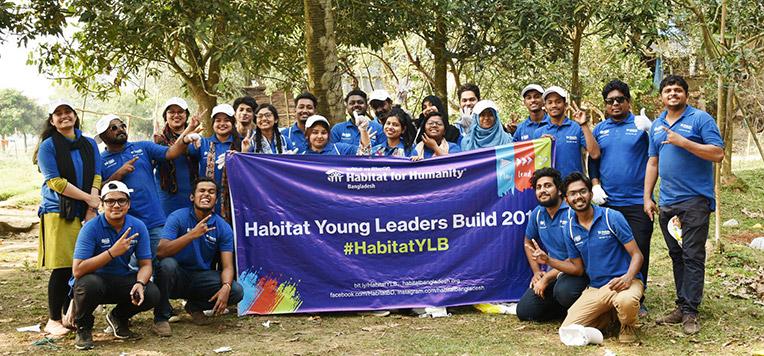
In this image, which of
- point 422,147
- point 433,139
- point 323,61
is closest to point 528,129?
point 433,139

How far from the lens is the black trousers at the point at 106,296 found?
210 inches

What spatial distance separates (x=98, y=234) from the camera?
214 inches

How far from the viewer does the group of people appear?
5461 mm

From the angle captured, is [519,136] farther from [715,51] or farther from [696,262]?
[715,51]

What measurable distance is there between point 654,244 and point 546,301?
439 cm

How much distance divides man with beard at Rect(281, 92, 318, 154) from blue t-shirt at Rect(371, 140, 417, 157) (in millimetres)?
649

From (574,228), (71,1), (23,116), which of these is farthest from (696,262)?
(23,116)

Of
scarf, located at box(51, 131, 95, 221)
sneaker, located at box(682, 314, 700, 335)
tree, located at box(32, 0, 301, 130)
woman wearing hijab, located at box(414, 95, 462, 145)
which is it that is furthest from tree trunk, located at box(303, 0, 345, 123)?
sneaker, located at box(682, 314, 700, 335)

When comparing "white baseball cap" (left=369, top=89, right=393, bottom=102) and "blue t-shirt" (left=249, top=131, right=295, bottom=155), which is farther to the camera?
"white baseball cap" (left=369, top=89, right=393, bottom=102)

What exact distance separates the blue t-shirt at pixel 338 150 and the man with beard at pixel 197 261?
1067 millimetres

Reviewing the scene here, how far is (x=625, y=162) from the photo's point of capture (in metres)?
6.01

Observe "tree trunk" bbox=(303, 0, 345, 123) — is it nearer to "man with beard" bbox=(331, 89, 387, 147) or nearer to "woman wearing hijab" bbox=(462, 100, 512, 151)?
"man with beard" bbox=(331, 89, 387, 147)

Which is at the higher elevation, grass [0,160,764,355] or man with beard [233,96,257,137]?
man with beard [233,96,257,137]

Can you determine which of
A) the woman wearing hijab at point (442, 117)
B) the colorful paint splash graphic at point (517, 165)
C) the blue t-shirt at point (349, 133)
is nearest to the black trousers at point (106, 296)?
the blue t-shirt at point (349, 133)
